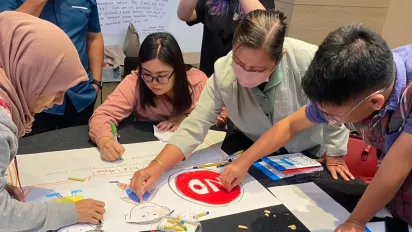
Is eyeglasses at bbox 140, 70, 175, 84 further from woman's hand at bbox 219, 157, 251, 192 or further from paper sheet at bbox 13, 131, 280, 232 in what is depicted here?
woman's hand at bbox 219, 157, 251, 192

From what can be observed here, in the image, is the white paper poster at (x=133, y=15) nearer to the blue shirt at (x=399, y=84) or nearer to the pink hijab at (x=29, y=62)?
the pink hijab at (x=29, y=62)

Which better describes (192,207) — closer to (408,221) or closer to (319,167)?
(319,167)

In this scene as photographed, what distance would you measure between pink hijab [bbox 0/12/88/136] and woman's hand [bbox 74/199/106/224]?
243 mm

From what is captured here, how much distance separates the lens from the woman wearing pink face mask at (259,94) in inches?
41.8

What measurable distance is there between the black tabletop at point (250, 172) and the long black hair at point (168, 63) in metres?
0.14

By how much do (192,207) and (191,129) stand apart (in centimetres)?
30

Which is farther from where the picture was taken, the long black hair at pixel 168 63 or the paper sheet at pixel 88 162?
the long black hair at pixel 168 63

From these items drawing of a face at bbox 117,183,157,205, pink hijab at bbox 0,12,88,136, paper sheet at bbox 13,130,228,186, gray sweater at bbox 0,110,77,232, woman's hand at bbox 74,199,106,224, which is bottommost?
paper sheet at bbox 13,130,228,186

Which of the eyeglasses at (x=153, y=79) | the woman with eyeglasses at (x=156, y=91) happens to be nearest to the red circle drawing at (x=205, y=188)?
the woman with eyeglasses at (x=156, y=91)

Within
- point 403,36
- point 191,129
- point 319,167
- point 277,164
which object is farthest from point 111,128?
point 403,36

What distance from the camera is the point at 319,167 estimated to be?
115 centimetres

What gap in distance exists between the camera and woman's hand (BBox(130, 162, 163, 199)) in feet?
3.23

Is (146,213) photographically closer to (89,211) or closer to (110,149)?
(89,211)

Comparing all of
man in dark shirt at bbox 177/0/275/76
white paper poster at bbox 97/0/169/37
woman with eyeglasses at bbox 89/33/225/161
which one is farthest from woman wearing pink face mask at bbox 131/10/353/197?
white paper poster at bbox 97/0/169/37
